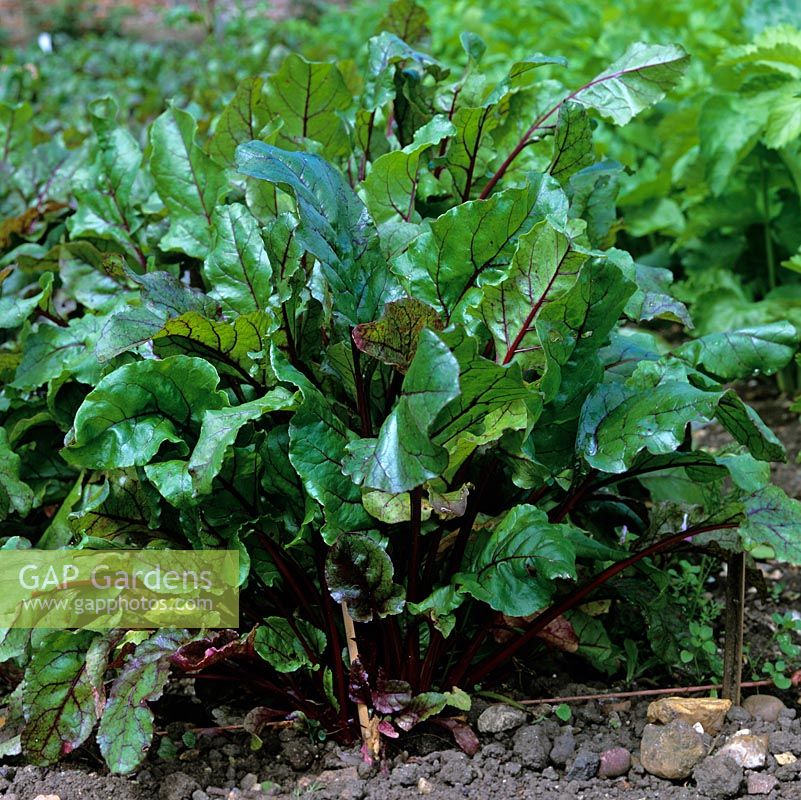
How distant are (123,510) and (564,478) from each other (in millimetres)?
771

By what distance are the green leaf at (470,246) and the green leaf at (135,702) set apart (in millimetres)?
731

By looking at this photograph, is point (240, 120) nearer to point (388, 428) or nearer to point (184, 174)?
point (184, 174)

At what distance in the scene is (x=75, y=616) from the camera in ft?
6.16

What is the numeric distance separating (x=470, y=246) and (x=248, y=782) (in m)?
1.00

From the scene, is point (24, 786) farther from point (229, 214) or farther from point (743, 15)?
point (743, 15)

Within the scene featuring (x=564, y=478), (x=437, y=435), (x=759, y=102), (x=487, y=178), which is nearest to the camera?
(x=437, y=435)

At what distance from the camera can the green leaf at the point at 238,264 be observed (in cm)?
190

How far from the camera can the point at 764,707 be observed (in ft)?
6.37

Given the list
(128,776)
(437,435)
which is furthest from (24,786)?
(437,435)

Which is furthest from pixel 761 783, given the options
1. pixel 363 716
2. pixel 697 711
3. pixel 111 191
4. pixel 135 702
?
pixel 111 191

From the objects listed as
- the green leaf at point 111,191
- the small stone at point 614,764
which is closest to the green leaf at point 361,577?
the small stone at point 614,764

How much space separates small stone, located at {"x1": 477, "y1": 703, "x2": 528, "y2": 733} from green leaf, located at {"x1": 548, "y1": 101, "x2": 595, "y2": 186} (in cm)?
99

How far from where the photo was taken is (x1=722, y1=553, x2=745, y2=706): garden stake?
6.40ft

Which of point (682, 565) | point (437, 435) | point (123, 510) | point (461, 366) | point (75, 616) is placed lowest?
point (682, 565)
